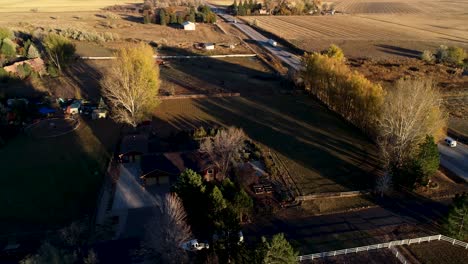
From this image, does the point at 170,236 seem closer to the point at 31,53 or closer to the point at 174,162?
the point at 174,162

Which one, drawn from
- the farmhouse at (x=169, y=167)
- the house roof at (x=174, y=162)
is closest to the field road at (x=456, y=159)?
the farmhouse at (x=169, y=167)

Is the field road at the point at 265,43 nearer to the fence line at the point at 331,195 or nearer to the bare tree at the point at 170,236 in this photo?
the fence line at the point at 331,195

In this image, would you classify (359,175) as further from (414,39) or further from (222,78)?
(414,39)

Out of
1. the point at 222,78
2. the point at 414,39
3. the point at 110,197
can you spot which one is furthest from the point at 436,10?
the point at 110,197

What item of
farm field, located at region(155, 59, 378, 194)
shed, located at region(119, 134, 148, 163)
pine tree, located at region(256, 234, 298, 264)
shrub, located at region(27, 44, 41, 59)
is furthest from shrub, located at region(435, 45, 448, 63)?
shrub, located at region(27, 44, 41, 59)

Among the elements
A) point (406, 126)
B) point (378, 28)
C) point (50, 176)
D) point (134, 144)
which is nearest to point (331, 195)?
point (406, 126)

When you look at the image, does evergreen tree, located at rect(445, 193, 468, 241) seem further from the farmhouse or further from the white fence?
the farmhouse
